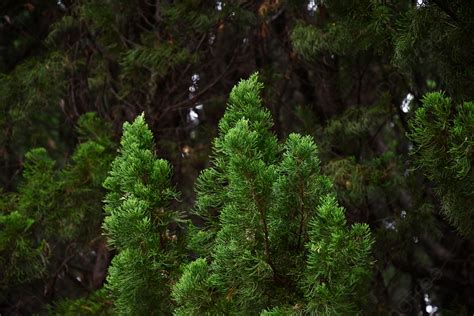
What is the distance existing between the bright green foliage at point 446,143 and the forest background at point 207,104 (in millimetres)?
712

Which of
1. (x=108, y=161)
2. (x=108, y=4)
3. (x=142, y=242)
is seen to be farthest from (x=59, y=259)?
(x=142, y=242)

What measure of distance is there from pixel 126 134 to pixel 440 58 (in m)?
1.43

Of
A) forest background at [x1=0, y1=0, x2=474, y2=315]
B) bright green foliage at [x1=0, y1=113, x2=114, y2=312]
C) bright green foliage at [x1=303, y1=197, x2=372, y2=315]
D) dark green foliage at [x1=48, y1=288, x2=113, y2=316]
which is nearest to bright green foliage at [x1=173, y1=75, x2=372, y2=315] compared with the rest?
bright green foliage at [x1=303, y1=197, x2=372, y2=315]

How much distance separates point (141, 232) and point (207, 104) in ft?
10.3

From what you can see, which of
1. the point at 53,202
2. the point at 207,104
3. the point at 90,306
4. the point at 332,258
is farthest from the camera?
the point at 207,104

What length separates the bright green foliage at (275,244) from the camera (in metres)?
2.34

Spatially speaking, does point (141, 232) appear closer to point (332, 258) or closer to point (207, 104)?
point (332, 258)

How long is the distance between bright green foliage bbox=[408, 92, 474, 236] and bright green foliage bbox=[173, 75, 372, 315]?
0.38 m

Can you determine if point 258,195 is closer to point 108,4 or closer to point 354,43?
point 354,43

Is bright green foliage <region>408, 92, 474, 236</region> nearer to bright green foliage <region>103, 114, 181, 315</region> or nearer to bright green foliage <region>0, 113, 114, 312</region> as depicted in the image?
bright green foliage <region>103, 114, 181, 315</region>

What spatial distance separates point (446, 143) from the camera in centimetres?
255

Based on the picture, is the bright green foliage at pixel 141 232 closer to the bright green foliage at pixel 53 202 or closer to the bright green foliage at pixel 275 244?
the bright green foliage at pixel 275 244

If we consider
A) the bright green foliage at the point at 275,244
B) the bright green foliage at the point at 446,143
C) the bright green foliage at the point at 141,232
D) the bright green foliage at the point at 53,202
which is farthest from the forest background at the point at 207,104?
the bright green foliage at the point at 141,232

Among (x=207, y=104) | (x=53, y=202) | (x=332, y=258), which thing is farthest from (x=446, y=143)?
(x=207, y=104)
